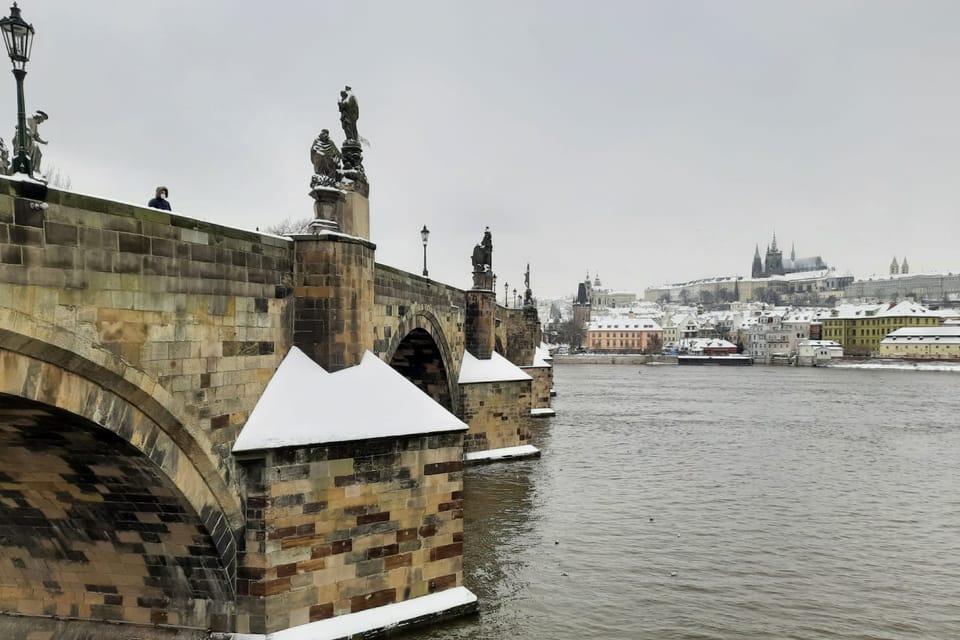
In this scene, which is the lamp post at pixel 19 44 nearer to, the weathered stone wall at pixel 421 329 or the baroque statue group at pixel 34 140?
the baroque statue group at pixel 34 140

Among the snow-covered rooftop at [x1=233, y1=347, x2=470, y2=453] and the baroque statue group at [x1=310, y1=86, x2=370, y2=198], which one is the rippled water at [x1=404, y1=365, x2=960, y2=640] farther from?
the baroque statue group at [x1=310, y1=86, x2=370, y2=198]

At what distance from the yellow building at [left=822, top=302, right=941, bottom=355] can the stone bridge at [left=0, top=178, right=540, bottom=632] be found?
124158 mm

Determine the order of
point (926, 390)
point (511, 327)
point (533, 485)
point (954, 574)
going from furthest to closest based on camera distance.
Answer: point (926, 390) → point (511, 327) → point (533, 485) → point (954, 574)

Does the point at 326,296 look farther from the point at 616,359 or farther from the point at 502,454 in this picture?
the point at 616,359

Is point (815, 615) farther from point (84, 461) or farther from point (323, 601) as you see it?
point (84, 461)

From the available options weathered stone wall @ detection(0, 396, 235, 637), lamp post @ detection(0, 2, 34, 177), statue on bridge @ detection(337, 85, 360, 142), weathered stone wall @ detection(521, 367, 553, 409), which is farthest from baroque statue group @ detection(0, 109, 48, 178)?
weathered stone wall @ detection(521, 367, 553, 409)

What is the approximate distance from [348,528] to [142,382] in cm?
355

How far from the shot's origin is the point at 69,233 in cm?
747

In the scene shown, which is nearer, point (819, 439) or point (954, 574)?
point (954, 574)

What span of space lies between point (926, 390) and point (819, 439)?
39.0 metres

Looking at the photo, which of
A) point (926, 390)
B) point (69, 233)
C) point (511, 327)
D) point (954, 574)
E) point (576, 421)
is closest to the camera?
point (69, 233)

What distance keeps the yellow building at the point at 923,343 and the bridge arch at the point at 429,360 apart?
343 feet

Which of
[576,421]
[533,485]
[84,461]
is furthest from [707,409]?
[84,461]

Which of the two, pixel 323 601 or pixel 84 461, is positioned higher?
pixel 84 461
